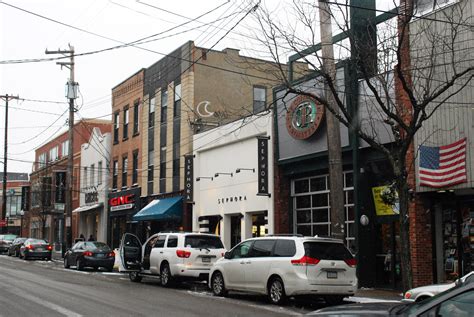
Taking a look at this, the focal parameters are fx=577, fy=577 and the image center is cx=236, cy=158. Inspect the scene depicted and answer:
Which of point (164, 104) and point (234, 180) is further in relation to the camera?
point (164, 104)

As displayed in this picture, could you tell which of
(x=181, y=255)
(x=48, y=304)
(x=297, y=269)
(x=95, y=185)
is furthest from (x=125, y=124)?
(x=297, y=269)

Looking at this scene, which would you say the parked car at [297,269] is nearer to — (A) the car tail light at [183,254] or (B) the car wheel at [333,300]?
(B) the car wheel at [333,300]

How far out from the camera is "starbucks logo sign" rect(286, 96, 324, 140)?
1931 centimetres

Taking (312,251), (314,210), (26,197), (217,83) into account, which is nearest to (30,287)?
(312,251)

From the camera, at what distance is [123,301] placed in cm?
1323

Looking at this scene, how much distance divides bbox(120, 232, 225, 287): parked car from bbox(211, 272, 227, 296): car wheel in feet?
5.70

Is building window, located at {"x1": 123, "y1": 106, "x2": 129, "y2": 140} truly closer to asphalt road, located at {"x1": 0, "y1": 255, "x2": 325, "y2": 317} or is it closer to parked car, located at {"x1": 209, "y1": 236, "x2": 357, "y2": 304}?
asphalt road, located at {"x1": 0, "y1": 255, "x2": 325, "y2": 317}

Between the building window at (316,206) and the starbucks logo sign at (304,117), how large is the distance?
1.77 m

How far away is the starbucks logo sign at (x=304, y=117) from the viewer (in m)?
19.3

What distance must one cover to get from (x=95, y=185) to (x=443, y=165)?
97.1 feet

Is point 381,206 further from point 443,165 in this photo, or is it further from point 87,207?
point 87,207

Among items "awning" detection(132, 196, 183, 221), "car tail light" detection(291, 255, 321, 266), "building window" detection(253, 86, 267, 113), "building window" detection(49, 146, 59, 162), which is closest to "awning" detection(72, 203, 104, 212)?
"awning" detection(132, 196, 183, 221)

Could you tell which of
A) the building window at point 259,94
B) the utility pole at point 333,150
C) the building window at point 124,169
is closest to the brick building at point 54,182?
the building window at point 124,169

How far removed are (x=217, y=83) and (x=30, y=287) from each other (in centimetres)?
1609
